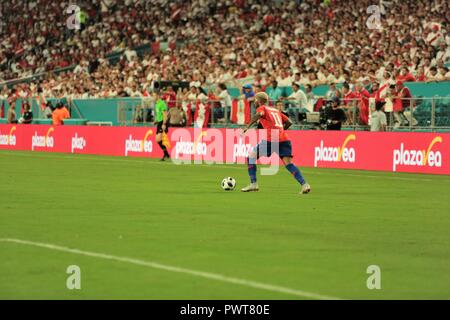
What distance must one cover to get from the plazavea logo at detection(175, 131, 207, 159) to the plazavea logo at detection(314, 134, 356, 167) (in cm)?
501

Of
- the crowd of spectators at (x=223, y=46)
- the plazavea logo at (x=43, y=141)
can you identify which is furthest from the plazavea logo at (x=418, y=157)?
the plazavea logo at (x=43, y=141)

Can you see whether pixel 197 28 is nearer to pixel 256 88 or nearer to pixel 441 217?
pixel 256 88

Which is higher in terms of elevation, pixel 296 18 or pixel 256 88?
pixel 296 18

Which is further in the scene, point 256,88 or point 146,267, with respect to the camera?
point 256,88

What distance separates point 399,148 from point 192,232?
1605 centimetres

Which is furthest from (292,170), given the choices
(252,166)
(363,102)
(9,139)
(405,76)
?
(9,139)

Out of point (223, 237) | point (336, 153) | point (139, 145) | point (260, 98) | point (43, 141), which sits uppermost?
point (260, 98)

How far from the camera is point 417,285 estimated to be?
9258 mm

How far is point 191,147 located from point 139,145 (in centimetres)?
388

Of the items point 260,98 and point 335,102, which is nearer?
point 260,98

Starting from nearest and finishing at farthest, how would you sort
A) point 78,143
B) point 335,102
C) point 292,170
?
point 292,170
point 335,102
point 78,143

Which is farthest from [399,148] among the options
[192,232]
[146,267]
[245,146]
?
[146,267]

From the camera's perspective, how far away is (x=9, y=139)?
46219 millimetres

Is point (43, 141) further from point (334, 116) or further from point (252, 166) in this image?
point (252, 166)
